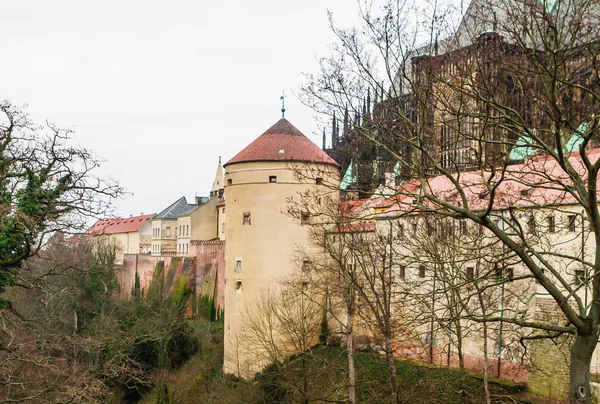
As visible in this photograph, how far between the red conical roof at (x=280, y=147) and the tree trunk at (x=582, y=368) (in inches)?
801

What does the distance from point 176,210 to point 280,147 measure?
1336 inches

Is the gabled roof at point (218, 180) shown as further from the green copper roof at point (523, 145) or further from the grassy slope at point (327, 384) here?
the green copper roof at point (523, 145)

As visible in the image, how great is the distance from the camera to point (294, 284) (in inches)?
995

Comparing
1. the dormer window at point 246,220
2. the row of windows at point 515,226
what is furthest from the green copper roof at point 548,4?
the dormer window at point 246,220

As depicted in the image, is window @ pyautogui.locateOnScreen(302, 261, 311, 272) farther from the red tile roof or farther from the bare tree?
the bare tree

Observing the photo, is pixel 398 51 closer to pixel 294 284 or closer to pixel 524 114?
pixel 524 114

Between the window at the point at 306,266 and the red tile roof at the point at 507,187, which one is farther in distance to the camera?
the window at the point at 306,266

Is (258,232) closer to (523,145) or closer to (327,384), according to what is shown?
(327,384)

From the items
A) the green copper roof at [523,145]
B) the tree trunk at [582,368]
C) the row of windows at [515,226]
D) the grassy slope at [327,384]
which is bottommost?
the grassy slope at [327,384]

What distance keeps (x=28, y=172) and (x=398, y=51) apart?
6.74 meters

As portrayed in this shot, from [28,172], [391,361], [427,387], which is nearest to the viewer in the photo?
[28,172]

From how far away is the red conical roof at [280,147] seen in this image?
88.3 ft

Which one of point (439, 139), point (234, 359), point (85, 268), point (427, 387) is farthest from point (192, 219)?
point (439, 139)

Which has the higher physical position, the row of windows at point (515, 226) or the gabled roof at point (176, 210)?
the gabled roof at point (176, 210)
